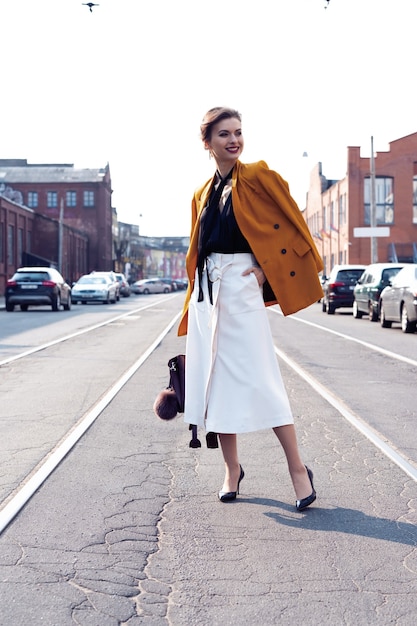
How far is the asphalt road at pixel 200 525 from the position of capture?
316cm

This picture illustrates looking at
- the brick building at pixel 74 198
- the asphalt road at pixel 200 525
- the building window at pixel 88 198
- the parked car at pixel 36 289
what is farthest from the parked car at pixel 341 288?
the building window at pixel 88 198

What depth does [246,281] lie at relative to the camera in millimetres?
4250

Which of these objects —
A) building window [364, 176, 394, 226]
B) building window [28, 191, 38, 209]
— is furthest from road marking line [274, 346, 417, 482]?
building window [28, 191, 38, 209]

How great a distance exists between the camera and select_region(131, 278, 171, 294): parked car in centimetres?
7869

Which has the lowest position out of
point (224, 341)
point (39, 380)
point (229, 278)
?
point (39, 380)

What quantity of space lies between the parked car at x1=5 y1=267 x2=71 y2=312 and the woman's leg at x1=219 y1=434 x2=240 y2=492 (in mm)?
27396

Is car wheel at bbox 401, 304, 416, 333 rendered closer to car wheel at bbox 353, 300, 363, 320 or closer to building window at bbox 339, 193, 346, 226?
car wheel at bbox 353, 300, 363, 320

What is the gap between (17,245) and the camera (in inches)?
2397

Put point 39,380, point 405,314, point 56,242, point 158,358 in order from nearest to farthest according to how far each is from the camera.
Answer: point 39,380 < point 158,358 < point 405,314 < point 56,242

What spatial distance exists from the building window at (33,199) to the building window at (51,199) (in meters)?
1.15

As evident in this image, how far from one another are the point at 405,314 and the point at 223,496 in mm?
14411

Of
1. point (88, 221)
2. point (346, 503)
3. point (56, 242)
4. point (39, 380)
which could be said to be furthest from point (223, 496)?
point (88, 221)

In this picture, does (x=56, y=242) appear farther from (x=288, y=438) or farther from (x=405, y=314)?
(x=288, y=438)

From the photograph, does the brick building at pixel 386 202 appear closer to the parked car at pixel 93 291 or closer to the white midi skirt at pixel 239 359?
the parked car at pixel 93 291
